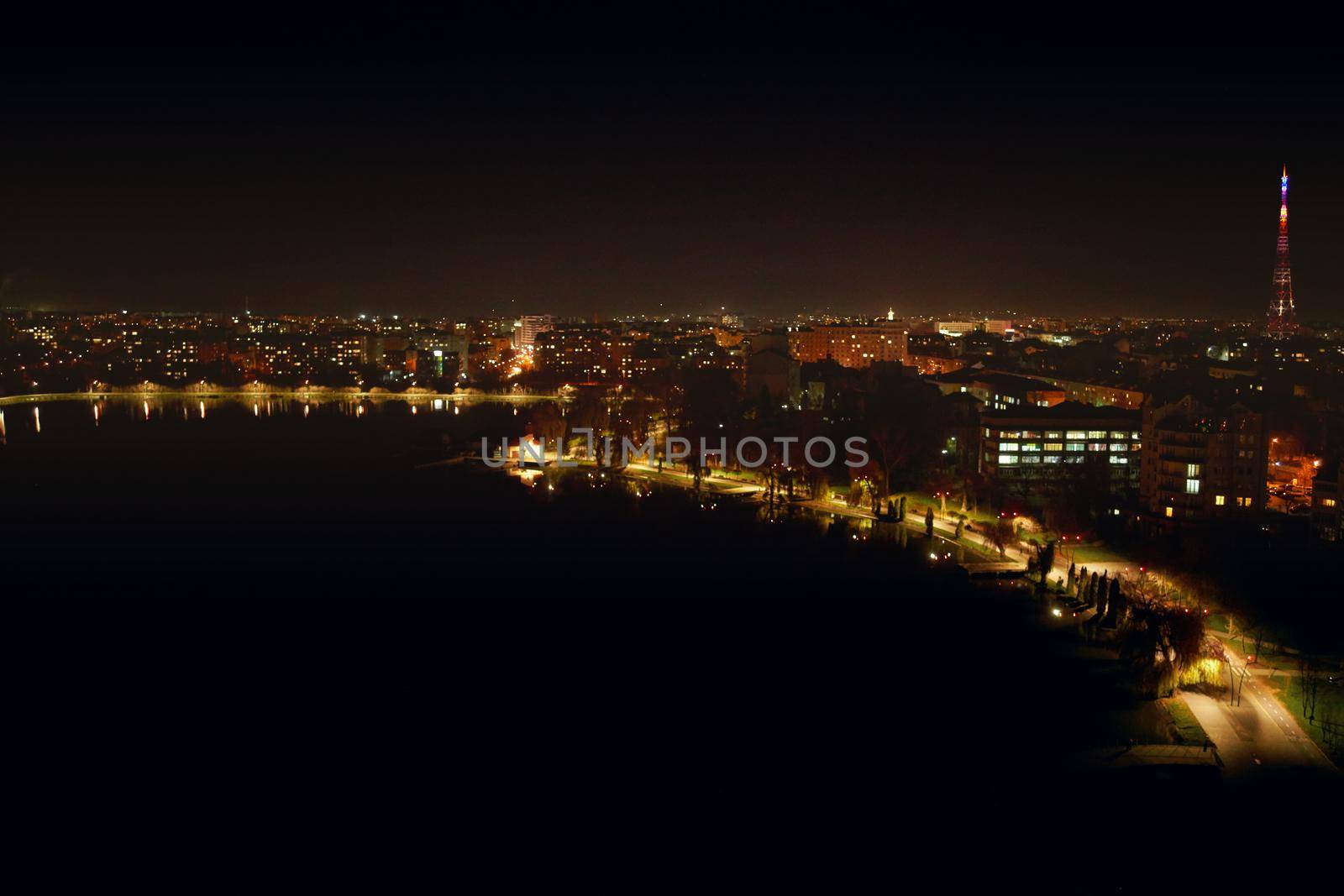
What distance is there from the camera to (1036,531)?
786cm

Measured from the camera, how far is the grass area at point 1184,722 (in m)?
4.23

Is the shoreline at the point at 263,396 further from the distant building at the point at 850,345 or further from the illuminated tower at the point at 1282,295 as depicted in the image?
the illuminated tower at the point at 1282,295

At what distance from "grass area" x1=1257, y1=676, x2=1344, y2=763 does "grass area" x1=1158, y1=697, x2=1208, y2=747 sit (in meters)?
0.39

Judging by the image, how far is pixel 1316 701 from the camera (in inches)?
179

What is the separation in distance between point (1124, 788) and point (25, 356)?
2814cm

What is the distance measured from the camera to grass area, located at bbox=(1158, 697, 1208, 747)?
4.23m

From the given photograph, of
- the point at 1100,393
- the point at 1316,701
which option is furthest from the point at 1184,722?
the point at 1100,393

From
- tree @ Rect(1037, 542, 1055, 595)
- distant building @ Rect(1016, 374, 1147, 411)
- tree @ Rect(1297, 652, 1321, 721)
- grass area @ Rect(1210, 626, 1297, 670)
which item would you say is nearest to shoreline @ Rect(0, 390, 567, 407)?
distant building @ Rect(1016, 374, 1147, 411)

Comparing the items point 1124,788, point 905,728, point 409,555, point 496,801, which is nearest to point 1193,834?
point 1124,788

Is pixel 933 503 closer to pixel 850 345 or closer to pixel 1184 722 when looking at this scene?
pixel 1184 722

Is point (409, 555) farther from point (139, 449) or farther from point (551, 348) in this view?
point (551, 348)

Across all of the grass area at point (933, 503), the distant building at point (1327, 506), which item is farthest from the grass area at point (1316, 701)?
the grass area at point (933, 503)

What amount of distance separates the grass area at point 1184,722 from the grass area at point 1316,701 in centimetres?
39

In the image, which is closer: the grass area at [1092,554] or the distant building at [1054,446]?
the grass area at [1092,554]
